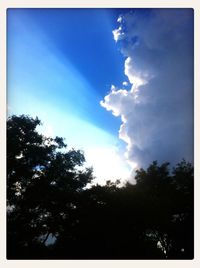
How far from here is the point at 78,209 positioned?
705 inches

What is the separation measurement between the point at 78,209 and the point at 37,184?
4655 mm

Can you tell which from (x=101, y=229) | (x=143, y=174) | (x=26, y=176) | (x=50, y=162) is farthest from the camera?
(x=143, y=174)

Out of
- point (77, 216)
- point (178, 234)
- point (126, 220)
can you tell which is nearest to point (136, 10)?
point (126, 220)

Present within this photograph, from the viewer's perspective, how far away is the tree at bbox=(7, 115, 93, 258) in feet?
60.6

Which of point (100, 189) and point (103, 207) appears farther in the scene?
point (100, 189)

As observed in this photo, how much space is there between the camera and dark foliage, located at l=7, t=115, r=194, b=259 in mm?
14461

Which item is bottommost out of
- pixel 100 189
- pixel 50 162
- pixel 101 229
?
pixel 101 229

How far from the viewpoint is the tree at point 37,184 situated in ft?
60.6

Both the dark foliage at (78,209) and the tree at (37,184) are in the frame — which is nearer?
the dark foliage at (78,209)

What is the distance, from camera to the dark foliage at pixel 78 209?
1446 cm

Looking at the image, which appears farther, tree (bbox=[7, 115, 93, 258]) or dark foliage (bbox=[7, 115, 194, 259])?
tree (bbox=[7, 115, 93, 258])

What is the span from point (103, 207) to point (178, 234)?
7.16 m

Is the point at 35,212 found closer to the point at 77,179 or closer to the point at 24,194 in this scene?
the point at 24,194

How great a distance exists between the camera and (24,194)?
64.6 ft
